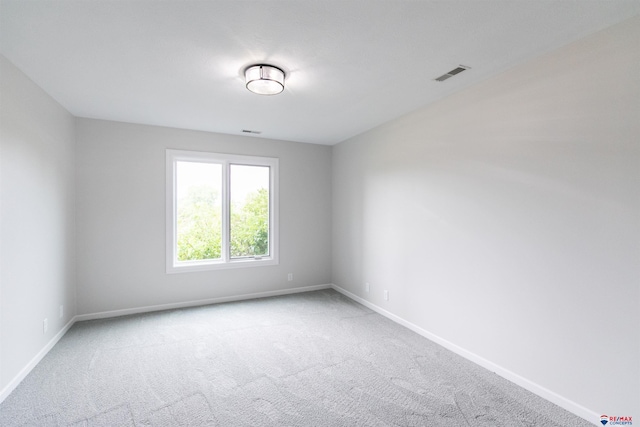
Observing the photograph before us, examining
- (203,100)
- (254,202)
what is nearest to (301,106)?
(203,100)

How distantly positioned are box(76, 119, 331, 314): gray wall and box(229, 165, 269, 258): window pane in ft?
0.88

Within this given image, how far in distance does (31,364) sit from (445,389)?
11.5 ft

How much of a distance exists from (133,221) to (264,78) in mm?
2875

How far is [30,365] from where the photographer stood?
2.55 metres

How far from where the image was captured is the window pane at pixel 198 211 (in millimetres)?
4332

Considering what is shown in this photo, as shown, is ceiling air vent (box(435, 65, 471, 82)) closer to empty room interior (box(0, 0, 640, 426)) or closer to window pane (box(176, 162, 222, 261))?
empty room interior (box(0, 0, 640, 426))

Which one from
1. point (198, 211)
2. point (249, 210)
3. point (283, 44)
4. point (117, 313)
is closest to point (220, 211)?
point (198, 211)

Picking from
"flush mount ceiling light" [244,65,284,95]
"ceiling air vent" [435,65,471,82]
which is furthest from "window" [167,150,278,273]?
"ceiling air vent" [435,65,471,82]

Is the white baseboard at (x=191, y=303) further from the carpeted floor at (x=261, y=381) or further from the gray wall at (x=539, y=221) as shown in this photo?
the gray wall at (x=539, y=221)

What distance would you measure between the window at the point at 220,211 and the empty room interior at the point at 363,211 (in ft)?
0.20

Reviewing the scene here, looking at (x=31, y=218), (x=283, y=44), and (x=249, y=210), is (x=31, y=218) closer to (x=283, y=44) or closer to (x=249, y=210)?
(x=249, y=210)

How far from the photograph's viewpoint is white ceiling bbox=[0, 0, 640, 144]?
1724mm

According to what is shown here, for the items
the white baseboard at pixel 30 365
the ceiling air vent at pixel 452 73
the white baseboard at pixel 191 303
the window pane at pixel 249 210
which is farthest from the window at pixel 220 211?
the ceiling air vent at pixel 452 73

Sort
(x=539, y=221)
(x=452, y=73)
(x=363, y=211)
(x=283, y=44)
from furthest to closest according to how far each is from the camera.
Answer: (x=363, y=211), (x=452, y=73), (x=539, y=221), (x=283, y=44)
